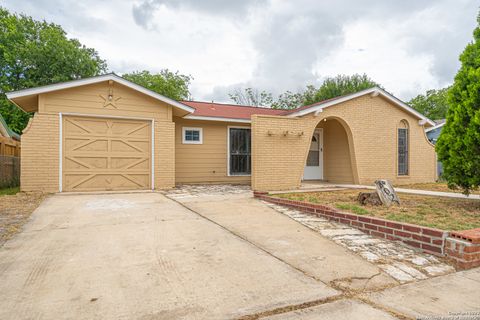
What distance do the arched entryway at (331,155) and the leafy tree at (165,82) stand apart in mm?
21205

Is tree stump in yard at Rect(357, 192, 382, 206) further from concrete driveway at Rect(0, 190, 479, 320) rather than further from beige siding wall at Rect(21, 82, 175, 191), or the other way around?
beige siding wall at Rect(21, 82, 175, 191)

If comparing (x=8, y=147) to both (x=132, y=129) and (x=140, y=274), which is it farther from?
(x=140, y=274)

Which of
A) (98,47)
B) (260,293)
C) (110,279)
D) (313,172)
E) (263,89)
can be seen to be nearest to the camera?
(260,293)

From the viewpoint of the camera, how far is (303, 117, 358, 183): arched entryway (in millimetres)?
10695

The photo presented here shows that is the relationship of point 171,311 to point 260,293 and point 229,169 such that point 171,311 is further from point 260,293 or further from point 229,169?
point 229,169

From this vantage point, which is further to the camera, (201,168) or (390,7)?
(201,168)

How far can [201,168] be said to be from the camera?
1093cm

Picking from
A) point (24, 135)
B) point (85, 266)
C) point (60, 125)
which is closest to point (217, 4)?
point (60, 125)

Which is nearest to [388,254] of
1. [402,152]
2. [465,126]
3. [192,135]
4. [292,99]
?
[465,126]

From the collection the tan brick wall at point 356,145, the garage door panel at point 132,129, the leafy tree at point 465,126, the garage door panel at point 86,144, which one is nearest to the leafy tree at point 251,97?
the tan brick wall at point 356,145

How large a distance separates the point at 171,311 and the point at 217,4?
456 inches

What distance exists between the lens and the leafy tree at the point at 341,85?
28188 millimetres

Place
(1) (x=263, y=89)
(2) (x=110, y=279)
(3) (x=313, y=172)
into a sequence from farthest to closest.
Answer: (1) (x=263, y=89) < (3) (x=313, y=172) < (2) (x=110, y=279)

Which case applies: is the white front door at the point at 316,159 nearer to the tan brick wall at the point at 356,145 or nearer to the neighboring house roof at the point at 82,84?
the tan brick wall at the point at 356,145
